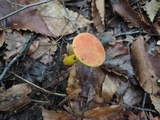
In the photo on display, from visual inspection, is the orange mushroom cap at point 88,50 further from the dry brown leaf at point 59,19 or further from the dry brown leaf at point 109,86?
the dry brown leaf at point 59,19

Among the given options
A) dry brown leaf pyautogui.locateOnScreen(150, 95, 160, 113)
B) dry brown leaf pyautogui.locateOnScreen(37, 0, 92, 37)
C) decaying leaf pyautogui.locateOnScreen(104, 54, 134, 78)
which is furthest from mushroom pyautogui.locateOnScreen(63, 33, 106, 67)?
dry brown leaf pyautogui.locateOnScreen(150, 95, 160, 113)

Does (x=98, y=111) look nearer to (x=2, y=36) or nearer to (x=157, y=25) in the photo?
(x=2, y=36)

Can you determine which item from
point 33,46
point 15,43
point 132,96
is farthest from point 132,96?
point 15,43

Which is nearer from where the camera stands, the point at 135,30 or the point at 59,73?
the point at 59,73

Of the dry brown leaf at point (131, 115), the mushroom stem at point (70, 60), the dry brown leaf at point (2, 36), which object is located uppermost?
the dry brown leaf at point (2, 36)

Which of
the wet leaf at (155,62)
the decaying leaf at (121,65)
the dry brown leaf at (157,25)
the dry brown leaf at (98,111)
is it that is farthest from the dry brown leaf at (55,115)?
the dry brown leaf at (157,25)

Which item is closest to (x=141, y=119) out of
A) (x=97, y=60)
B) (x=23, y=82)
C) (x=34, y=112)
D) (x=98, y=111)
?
(x=98, y=111)

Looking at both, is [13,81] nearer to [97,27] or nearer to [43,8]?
[43,8]
